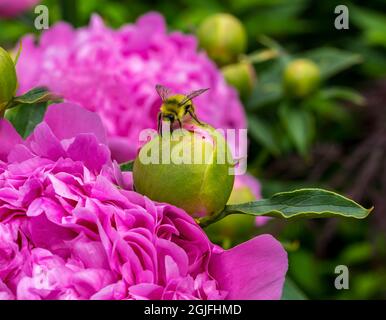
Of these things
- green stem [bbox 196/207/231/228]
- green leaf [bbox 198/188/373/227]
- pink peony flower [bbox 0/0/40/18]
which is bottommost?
green stem [bbox 196/207/231/228]

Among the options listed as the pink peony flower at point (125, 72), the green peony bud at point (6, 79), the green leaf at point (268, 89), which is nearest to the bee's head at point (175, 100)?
the green peony bud at point (6, 79)

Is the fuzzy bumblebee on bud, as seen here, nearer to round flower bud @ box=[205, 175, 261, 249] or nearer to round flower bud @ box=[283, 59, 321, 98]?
round flower bud @ box=[205, 175, 261, 249]

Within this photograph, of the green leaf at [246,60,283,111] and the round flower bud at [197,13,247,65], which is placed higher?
the round flower bud at [197,13,247,65]

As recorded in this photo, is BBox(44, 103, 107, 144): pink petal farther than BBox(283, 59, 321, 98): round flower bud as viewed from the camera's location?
No

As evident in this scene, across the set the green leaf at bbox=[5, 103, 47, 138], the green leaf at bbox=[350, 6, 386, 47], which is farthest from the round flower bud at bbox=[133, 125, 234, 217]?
the green leaf at bbox=[350, 6, 386, 47]

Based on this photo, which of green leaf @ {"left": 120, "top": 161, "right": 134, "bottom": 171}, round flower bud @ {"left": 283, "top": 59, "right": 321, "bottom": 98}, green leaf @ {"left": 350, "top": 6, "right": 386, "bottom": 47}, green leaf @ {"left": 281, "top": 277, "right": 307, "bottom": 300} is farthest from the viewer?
green leaf @ {"left": 350, "top": 6, "right": 386, "bottom": 47}

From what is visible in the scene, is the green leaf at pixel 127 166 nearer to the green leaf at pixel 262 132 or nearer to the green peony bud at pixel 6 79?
the green peony bud at pixel 6 79

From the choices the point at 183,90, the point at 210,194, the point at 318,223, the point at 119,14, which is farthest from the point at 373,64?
the point at 210,194
